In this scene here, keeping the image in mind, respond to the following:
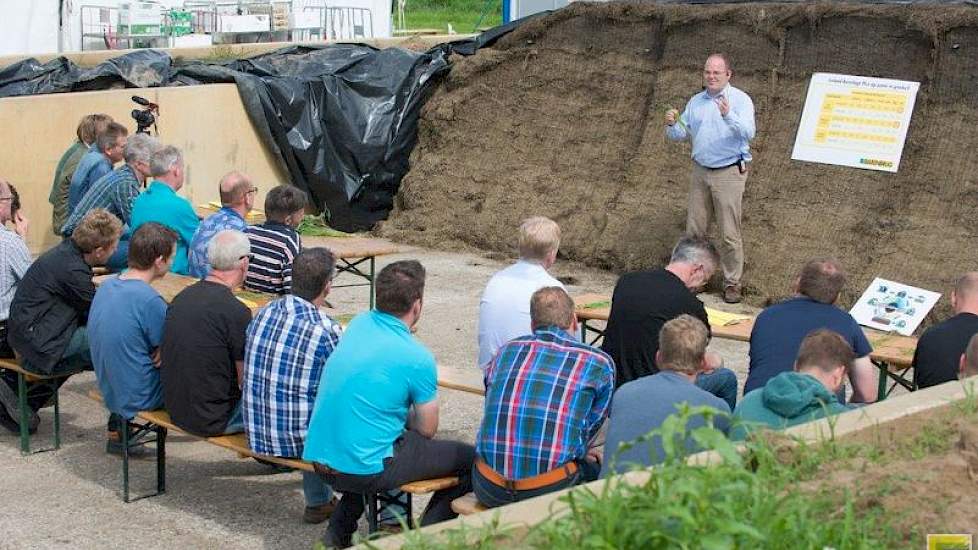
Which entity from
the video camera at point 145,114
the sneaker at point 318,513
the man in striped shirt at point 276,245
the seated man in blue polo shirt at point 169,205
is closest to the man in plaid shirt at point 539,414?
the sneaker at point 318,513

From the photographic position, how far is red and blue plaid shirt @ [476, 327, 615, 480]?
5.20 metres

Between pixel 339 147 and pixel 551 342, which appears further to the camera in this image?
pixel 339 147

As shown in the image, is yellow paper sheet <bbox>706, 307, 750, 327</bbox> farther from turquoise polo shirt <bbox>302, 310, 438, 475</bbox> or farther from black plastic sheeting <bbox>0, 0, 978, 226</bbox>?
black plastic sheeting <bbox>0, 0, 978, 226</bbox>

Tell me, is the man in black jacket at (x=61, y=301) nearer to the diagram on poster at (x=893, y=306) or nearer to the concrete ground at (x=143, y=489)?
the concrete ground at (x=143, y=489)

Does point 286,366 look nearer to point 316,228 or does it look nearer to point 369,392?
point 369,392

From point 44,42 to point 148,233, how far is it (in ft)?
61.4

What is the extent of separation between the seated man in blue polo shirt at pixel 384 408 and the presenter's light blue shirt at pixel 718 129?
226 inches

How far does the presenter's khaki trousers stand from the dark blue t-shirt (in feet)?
16.1

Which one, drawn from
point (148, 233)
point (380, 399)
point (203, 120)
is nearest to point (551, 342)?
point (380, 399)

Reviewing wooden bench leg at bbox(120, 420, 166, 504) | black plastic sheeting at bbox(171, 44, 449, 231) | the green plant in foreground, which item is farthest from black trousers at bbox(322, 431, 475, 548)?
black plastic sheeting at bbox(171, 44, 449, 231)

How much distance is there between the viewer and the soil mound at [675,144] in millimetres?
10922

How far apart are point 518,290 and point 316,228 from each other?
7.28 m

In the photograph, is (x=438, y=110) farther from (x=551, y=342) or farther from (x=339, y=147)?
(x=551, y=342)

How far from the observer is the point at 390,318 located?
5.61 meters
